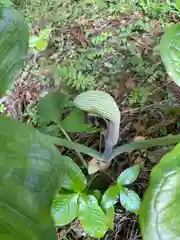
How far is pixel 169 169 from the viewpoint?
29.6 inches

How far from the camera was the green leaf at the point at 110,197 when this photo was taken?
4.27 feet

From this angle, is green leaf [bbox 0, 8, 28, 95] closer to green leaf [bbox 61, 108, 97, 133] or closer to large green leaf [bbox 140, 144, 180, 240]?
large green leaf [bbox 140, 144, 180, 240]

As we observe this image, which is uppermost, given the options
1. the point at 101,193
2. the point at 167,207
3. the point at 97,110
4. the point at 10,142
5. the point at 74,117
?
the point at 10,142

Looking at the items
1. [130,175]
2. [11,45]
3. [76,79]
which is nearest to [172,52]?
[11,45]

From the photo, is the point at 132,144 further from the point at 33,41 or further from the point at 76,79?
the point at 33,41

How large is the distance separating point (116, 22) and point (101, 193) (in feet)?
2.48

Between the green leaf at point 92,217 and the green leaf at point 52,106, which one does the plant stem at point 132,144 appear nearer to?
the green leaf at point 92,217

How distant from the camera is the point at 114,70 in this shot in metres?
1.68

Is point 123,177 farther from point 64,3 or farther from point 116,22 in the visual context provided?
point 64,3

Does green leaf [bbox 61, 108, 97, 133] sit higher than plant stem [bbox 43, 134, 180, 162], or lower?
lower

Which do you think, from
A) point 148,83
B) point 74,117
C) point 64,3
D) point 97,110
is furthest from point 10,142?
point 64,3

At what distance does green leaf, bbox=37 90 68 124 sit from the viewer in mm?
1452

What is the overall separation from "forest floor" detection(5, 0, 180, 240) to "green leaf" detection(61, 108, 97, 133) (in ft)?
0.24

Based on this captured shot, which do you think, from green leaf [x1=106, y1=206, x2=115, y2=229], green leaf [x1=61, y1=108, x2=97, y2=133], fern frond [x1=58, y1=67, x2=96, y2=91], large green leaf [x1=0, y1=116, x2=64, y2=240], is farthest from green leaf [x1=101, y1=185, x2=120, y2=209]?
large green leaf [x1=0, y1=116, x2=64, y2=240]
